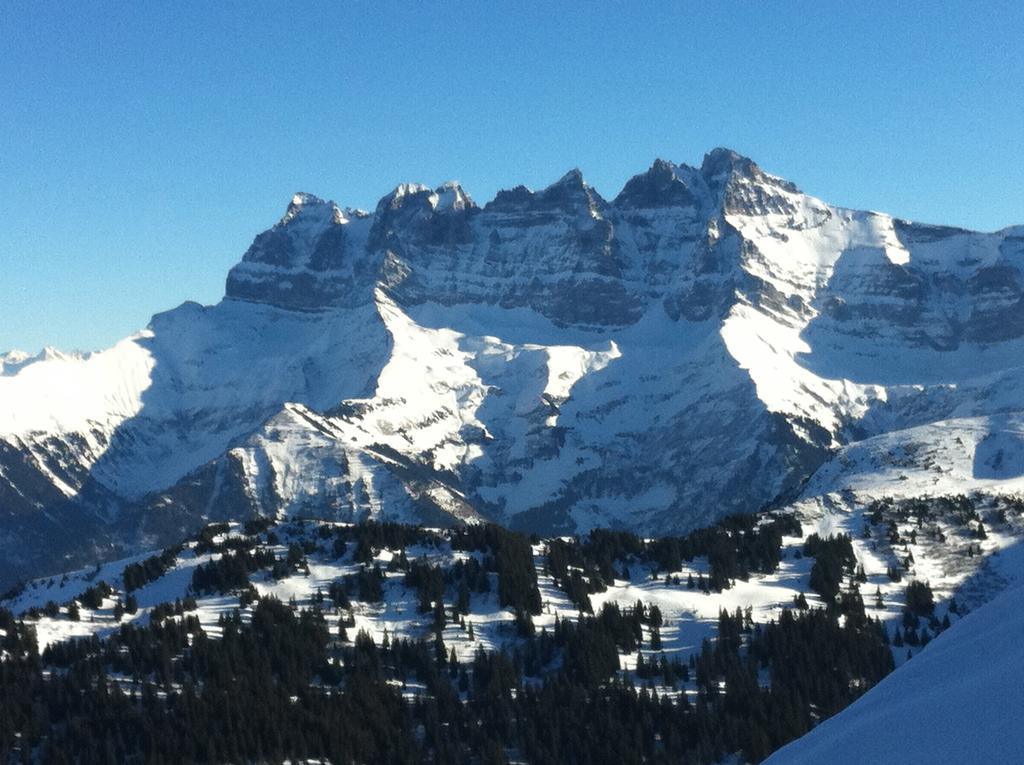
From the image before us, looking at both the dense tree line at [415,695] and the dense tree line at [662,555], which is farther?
the dense tree line at [662,555]

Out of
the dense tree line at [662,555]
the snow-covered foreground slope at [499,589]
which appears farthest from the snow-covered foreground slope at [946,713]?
the dense tree line at [662,555]

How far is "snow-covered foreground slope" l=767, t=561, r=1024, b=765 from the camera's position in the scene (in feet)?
100

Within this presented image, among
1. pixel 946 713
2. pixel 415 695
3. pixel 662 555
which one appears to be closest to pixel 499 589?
pixel 415 695

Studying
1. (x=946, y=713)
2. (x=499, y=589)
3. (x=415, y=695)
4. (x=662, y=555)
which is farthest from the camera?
(x=662, y=555)

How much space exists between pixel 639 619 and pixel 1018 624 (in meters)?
102

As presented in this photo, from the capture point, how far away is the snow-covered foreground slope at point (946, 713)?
3052cm

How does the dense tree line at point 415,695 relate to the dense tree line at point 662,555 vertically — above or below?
below

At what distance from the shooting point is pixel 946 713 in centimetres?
3325

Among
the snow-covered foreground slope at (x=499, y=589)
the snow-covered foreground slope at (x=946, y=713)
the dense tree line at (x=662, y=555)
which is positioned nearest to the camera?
the snow-covered foreground slope at (x=946, y=713)

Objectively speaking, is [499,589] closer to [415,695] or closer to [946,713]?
[415,695]

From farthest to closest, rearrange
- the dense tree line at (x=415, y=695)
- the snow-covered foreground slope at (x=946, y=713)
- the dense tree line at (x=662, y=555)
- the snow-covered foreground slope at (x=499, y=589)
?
the dense tree line at (x=662, y=555) < the snow-covered foreground slope at (x=499, y=589) < the dense tree line at (x=415, y=695) < the snow-covered foreground slope at (x=946, y=713)

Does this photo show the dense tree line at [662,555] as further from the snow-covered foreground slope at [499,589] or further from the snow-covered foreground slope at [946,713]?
the snow-covered foreground slope at [946,713]

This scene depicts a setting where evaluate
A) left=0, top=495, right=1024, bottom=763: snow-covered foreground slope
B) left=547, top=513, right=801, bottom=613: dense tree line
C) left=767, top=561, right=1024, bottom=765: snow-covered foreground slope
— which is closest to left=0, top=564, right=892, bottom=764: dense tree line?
left=0, top=495, right=1024, bottom=763: snow-covered foreground slope

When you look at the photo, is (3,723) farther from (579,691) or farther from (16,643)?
(579,691)
